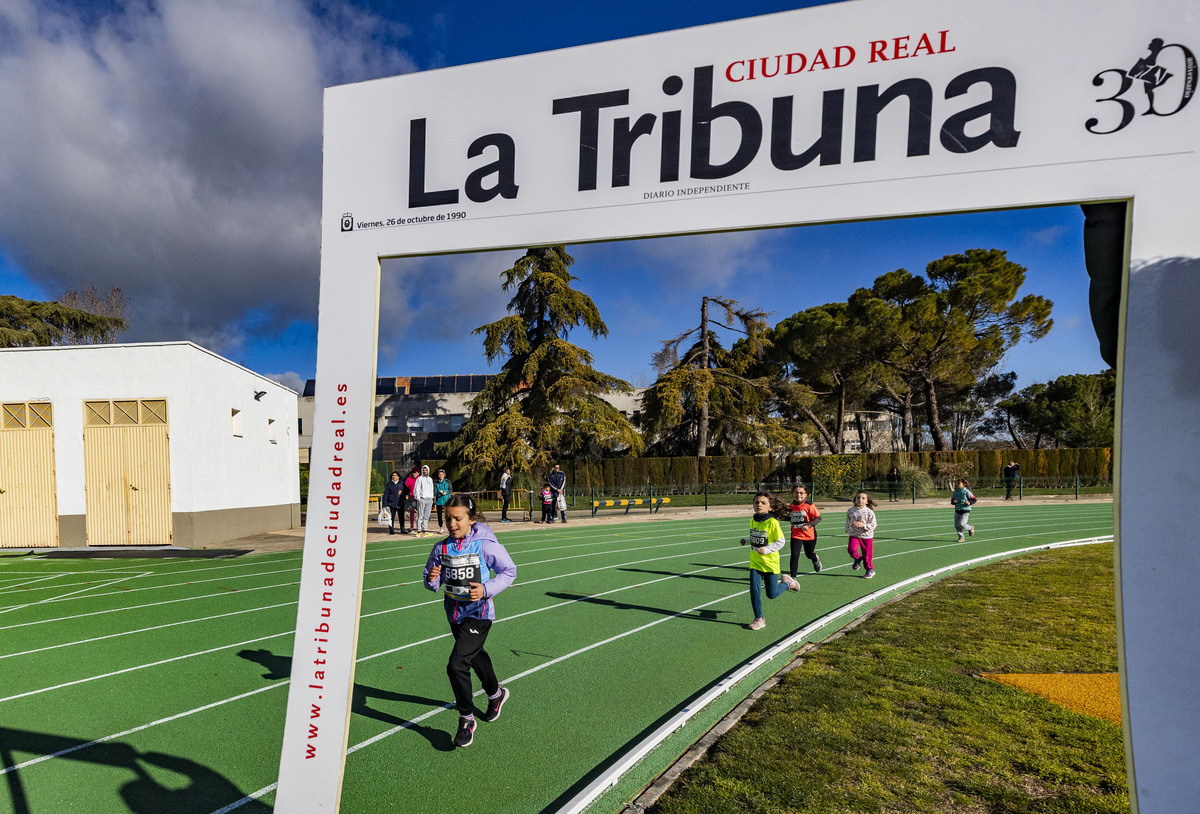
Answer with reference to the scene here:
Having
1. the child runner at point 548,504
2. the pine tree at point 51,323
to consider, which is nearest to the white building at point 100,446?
the child runner at point 548,504

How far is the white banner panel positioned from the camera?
7.14ft

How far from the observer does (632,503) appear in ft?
83.7

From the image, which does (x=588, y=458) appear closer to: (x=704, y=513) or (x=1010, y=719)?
(x=704, y=513)

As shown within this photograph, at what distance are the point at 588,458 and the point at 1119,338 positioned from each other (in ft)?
101

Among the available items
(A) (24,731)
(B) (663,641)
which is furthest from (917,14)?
(A) (24,731)

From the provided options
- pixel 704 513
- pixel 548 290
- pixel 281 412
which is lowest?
pixel 704 513

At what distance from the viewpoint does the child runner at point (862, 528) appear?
36.5 ft

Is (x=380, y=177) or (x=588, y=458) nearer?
(x=380, y=177)

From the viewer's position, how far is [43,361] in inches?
682

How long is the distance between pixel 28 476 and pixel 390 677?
16.9 m

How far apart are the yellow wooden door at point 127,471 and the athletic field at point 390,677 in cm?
351

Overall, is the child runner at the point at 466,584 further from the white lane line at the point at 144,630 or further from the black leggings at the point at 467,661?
the white lane line at the point at 144,630

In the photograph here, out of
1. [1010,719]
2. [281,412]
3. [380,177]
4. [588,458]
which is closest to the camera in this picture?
[380,177]

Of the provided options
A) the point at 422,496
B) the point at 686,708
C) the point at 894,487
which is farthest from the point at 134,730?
the point at 894,487
